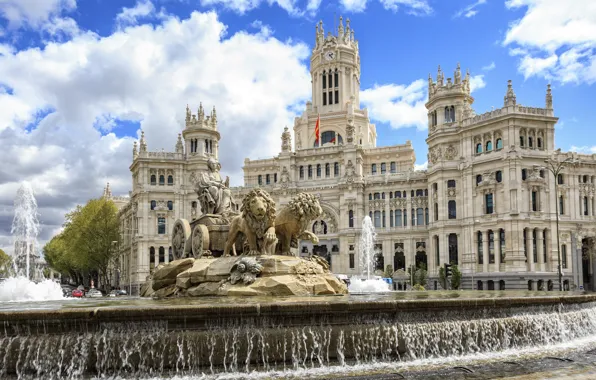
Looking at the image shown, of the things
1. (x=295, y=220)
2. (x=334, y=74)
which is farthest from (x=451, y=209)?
(x=295, y=220)

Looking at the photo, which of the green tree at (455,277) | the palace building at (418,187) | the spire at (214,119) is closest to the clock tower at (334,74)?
the palace building at (418,187)

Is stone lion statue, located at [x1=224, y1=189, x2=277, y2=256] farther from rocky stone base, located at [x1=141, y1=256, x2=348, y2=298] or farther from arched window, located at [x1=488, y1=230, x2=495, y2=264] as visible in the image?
arched window, located at [x1=488, y1=230, x2=495, y2=264]

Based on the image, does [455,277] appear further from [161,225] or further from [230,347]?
[230,347]

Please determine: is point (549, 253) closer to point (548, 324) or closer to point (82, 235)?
point (548, 324)

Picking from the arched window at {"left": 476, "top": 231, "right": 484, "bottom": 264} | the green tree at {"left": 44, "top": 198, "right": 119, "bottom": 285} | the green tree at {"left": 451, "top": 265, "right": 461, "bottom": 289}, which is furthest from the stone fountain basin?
the green tree at {"left": 44, "top": 198, "right": 119, "bottom": 285}

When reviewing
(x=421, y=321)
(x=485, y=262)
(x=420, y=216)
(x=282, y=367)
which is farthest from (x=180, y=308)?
(x=420, y=216)

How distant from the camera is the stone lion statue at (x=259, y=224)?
19.4m

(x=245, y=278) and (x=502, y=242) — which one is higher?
(x=502, y=242)

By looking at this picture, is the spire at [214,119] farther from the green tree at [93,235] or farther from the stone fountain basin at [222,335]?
the stone fountain basin at [222,335]

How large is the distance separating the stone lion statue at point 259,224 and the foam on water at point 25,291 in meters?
16.9

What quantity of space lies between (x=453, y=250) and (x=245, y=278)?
187 ft

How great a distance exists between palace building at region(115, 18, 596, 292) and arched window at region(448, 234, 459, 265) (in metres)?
0.13

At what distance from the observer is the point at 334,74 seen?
9906 cm

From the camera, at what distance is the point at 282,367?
12883mm
